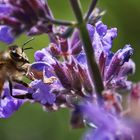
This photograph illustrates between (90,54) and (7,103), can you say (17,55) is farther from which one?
(90,54)

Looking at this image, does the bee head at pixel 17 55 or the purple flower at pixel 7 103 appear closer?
the purple flower at pixel 7 103

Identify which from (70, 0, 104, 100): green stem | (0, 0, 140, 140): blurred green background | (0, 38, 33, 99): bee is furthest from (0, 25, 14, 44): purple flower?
(0, 0, 140, 140): blurred green background

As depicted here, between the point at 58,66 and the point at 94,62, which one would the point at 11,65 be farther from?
the point at 94,62

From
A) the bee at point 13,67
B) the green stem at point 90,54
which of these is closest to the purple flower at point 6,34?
the green stem at point 90,54

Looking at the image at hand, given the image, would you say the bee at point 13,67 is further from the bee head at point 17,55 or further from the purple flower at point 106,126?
the purple flower at point 106,126

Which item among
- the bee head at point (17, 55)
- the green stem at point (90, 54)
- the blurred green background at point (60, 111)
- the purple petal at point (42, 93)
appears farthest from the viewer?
the blurred green background at point (60, 111)

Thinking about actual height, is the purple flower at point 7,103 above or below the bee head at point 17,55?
below

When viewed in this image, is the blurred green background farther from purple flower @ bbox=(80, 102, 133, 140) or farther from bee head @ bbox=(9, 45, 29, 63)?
purple flower @ bbox=(80, 102, 133, 140)

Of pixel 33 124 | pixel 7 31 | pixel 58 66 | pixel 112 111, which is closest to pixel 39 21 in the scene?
pixel 7 31

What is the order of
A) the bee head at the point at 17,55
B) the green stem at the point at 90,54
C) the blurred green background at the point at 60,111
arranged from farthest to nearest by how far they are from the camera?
the blurred green background at the point at 60,111 < the bee head at the point at 17,55 < the green stem at the point at 90,54
